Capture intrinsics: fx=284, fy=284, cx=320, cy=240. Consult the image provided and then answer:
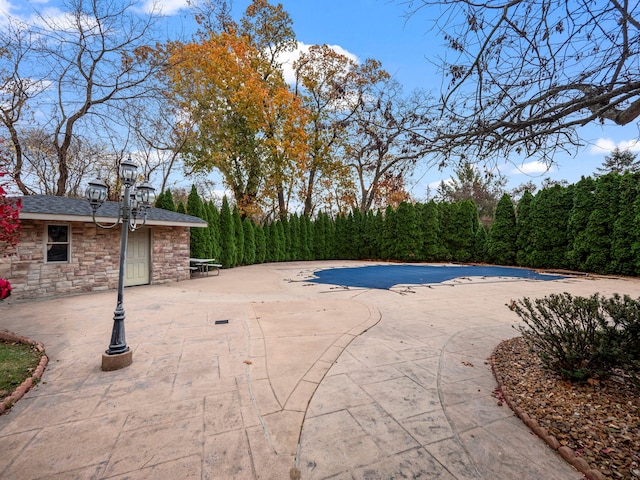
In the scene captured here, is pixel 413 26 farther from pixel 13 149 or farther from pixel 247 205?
pixel 13 149

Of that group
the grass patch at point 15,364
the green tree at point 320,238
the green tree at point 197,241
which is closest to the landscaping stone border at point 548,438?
the grass patch at point 15,364

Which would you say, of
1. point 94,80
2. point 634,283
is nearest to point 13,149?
point 94,80

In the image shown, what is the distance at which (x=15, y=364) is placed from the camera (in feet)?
10.2

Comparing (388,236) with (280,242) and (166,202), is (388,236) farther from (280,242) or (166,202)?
(166,202)

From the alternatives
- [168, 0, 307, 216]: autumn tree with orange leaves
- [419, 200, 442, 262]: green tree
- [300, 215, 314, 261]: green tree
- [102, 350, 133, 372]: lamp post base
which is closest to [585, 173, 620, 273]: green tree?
[419, 200, 442, 262]: green tree

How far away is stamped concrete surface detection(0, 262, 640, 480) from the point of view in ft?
5.72

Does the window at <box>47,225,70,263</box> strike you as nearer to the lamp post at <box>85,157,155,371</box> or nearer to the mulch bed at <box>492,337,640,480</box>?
the lamp post at <box>85,157,155,371</box>

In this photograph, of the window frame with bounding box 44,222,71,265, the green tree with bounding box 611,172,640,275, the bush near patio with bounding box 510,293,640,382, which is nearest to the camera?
the bush near patio with bounding box 510,293,640,382

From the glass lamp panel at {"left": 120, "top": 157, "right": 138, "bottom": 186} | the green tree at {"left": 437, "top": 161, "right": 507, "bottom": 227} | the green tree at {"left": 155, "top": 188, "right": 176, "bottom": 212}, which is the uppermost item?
the green tree at {"left": 437, "top": 161, "right": 507, "bottom": 227}

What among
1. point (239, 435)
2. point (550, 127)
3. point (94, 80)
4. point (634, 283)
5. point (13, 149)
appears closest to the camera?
point (239, 435)

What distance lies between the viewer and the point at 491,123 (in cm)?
227

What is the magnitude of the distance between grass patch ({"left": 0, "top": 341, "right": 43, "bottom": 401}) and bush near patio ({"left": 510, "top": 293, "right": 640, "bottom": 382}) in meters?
4.94

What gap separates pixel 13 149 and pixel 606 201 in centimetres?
2337

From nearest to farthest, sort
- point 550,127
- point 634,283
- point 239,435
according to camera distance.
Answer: point 239,435
point 550,127
point 634,283
